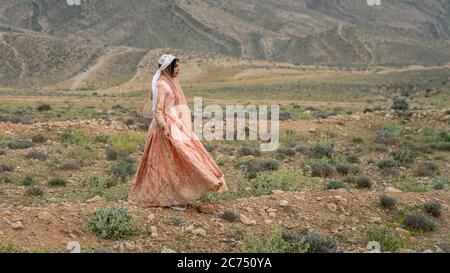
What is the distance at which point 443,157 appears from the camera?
1199cm

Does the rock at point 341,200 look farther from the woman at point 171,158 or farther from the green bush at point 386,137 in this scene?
the green bush at point 386,137

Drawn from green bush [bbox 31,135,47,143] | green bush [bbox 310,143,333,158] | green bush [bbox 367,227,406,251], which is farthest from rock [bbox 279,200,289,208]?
green bush [bbox 31,135,47,143]

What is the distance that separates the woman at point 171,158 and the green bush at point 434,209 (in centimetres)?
283

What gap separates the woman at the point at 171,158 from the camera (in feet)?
20.5

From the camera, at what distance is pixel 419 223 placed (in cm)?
658

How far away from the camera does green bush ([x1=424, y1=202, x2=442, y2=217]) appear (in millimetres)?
6996

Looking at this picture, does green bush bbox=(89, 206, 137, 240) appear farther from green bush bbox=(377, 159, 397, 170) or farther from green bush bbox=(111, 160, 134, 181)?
green bush bbox=(377, 159, 397, 170)

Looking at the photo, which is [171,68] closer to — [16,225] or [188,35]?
[16,225]

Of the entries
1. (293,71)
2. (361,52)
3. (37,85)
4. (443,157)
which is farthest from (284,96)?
(361,52)

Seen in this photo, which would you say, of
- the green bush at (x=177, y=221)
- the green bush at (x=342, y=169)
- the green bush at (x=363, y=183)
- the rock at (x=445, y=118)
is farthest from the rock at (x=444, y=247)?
the rock at (x=445, y=118)

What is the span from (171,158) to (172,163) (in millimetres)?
61

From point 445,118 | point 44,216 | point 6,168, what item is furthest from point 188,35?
point 44,216

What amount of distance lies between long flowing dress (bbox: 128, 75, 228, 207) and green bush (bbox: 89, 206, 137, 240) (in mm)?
598

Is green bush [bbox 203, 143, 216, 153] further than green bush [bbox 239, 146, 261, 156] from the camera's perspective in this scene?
Yes
